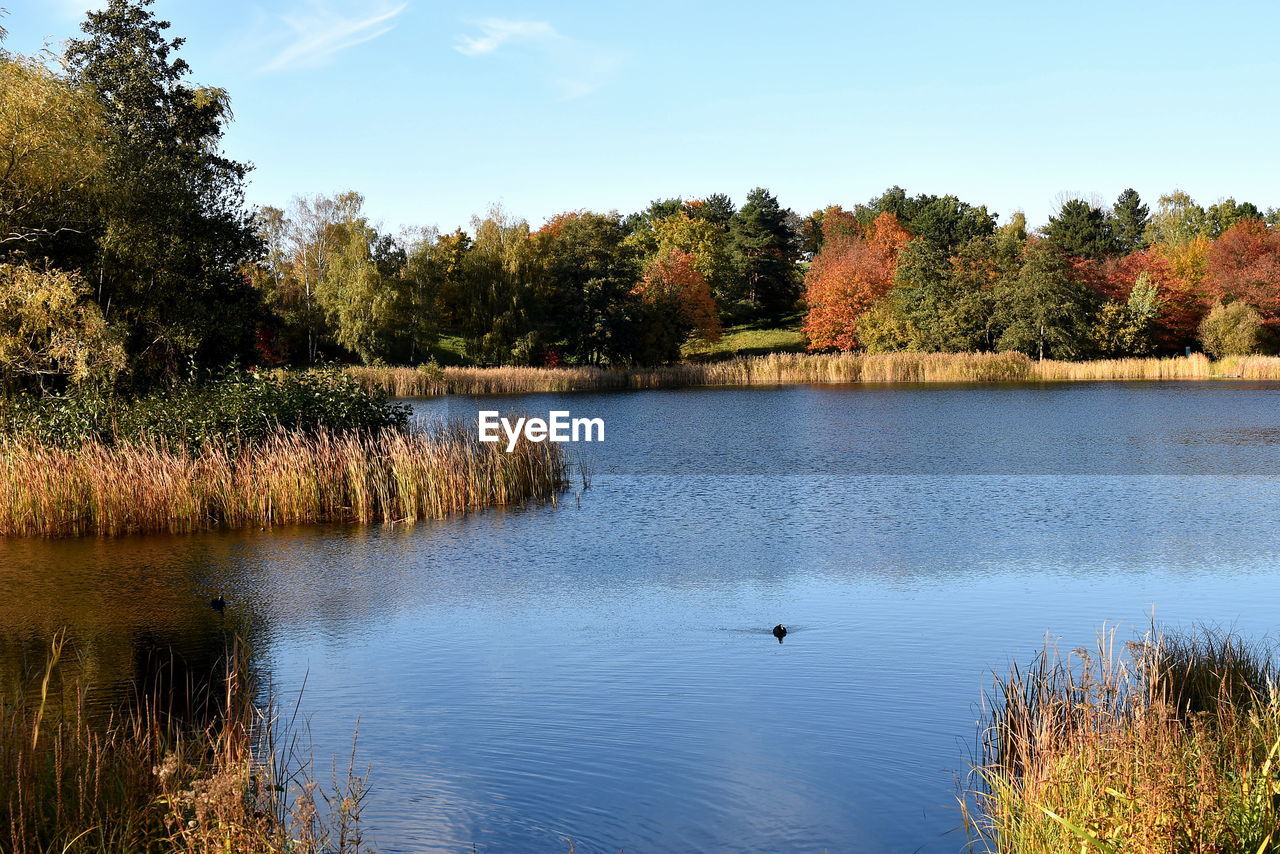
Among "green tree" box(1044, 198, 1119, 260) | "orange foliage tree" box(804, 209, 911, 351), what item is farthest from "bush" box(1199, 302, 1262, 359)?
"orange foliage tree" box(804, 209, 911, 351)

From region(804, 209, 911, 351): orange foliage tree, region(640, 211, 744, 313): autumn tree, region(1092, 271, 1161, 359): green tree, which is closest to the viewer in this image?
region(1092, 271, 1161, 359): green tree

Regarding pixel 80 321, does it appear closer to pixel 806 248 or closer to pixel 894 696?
pixel 894 696

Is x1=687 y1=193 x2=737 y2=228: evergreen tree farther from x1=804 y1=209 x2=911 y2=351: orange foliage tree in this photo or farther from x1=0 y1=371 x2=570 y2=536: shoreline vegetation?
x1=0 y1=371 x2=570 y2=536: shoreline vegetation

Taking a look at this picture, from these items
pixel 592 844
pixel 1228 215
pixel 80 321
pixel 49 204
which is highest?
pixel 1228 215

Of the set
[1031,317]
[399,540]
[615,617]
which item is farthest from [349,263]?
[615,617]

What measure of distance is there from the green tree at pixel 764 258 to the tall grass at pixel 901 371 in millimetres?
21714

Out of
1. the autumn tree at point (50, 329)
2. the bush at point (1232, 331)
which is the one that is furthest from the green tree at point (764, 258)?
the autumn tree at point (50, 329)

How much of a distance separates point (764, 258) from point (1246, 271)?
96.8 feet

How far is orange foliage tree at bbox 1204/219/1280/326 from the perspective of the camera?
58938mm

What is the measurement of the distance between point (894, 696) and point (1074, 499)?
11.4 meters

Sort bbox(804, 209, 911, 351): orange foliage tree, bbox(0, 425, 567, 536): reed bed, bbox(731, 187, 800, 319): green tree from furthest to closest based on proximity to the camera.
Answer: bbox(731, 187, 800, 319): green tree
bbox(804, 209, 911, 351): orange foliage tree
bbox(0, 425, 567, 536): reed bed

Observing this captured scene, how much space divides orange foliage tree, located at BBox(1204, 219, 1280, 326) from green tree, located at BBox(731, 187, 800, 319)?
26.2m

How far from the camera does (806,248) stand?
93250 millimetres

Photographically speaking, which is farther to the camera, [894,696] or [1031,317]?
[1031,317]
